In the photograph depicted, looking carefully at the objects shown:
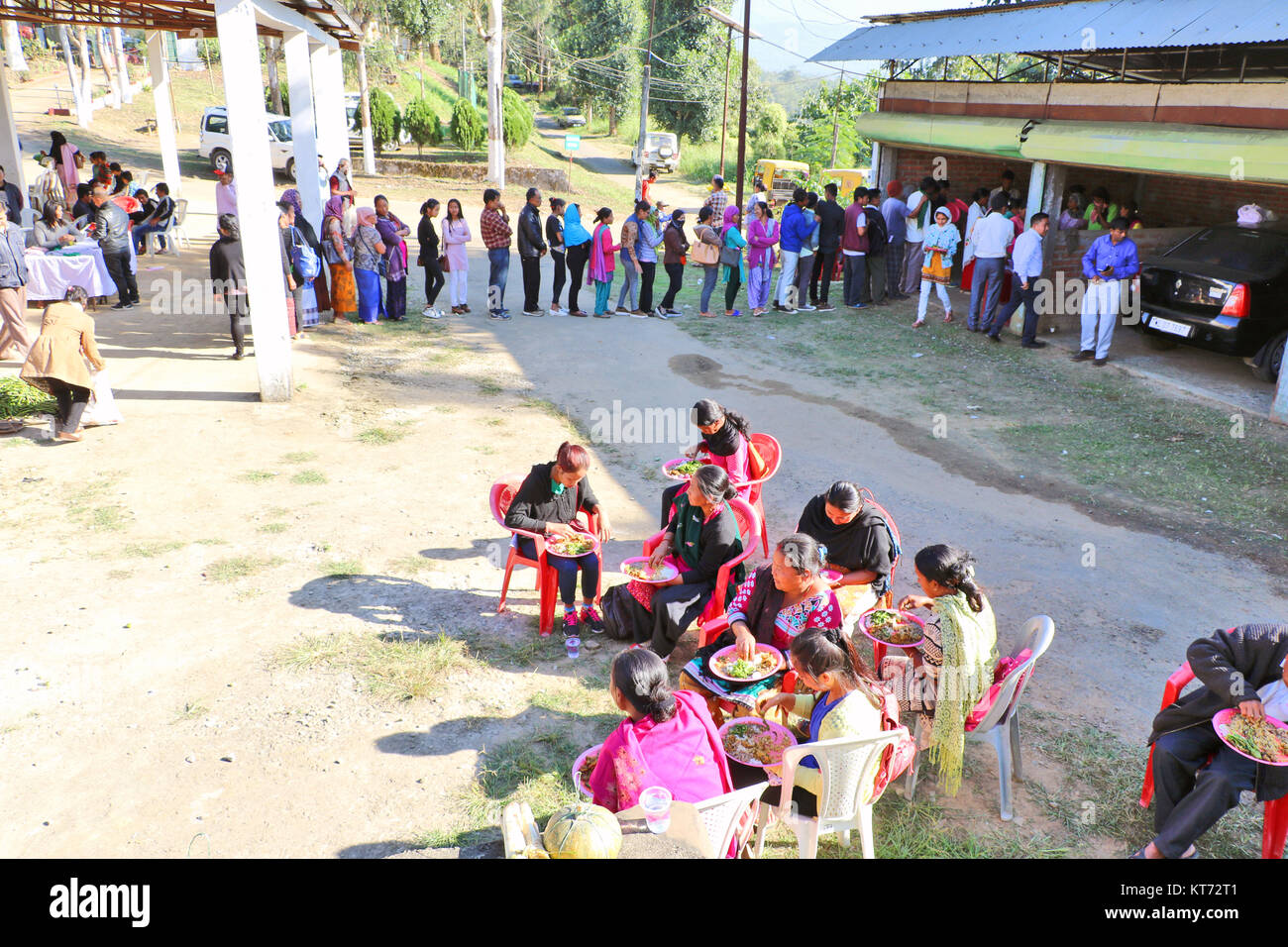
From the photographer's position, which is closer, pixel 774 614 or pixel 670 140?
pixel 774 614

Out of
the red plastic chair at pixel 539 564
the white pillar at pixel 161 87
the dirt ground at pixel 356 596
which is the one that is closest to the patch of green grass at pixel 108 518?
the dirt ground at pixel 356 596

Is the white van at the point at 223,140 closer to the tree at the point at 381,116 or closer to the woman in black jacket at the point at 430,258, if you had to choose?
the tree at the point at 381,116

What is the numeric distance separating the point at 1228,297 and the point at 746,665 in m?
9.08

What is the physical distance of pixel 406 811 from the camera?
13.1 ft

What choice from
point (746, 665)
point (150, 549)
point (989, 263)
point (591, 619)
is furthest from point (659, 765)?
point (989, 263)

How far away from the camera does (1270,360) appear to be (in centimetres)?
1026

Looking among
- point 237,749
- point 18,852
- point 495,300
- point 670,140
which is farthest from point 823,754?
point 670,140

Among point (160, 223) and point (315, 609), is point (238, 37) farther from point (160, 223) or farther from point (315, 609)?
point (160, 223)

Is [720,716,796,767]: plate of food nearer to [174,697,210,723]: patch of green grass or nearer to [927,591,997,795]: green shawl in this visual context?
[927,591,997,795]: green shawl

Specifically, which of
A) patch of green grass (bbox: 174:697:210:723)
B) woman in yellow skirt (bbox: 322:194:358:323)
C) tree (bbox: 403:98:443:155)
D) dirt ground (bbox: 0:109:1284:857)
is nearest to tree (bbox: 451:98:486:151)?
tree (bbox: 403:98:443:155)

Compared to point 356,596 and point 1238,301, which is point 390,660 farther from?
point 1238,301

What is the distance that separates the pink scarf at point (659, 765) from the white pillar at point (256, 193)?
257 inches

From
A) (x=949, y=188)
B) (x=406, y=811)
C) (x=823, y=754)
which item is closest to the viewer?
(x=823, y=754)

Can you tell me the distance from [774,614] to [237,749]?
2623 millimetres
